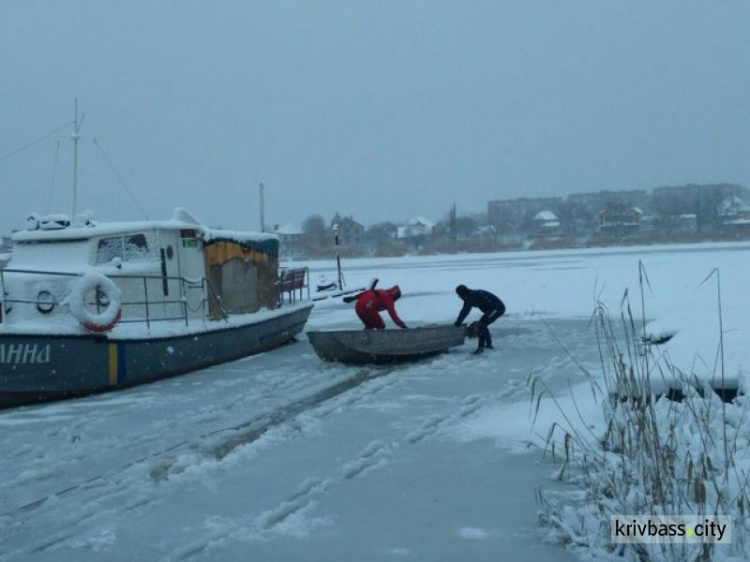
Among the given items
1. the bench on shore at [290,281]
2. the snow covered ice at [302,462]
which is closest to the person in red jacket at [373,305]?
the snow covered ice at [302,462]

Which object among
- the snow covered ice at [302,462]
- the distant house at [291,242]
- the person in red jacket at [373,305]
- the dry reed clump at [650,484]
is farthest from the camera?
the distant house at [291,242]

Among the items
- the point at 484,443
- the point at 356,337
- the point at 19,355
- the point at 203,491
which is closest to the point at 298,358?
the point at 356,337

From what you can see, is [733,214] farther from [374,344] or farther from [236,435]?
[236,435]

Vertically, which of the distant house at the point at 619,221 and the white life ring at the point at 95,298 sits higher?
the distant house at the point at 619,221

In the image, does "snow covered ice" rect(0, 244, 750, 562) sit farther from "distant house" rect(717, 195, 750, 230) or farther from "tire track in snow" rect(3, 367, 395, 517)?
"distant house" rect(717, 195, 750, 230)

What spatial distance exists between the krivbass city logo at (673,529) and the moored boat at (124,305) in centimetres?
836

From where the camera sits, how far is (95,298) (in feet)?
40.6

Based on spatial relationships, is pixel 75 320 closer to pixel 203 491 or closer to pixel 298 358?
pixel 298 358

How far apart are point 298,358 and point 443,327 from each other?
273 centimetres

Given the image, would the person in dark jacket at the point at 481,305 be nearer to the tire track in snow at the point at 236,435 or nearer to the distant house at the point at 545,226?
the tire track in snow at the point at 236,435

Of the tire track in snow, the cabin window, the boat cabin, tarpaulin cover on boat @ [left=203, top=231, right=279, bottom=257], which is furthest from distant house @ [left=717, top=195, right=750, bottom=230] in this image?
the tire track in snow

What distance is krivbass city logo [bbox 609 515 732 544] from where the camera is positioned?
4.94m

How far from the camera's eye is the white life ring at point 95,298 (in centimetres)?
1181

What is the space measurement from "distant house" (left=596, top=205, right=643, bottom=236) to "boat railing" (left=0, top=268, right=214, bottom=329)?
281 feet
